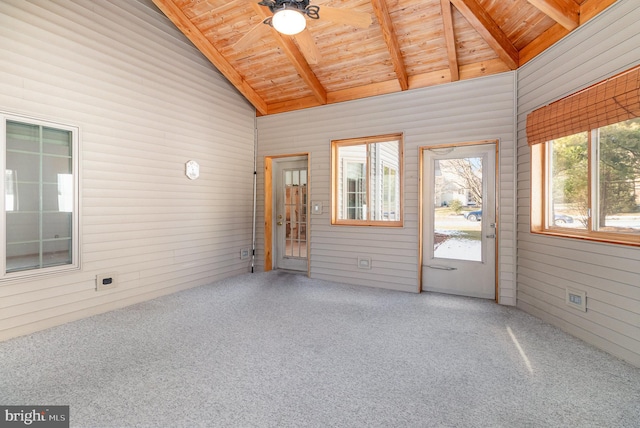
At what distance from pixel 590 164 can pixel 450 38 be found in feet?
6.58

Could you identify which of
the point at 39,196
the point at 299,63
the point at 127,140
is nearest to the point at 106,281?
the point at 39,196

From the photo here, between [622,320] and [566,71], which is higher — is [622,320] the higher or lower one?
the lower one

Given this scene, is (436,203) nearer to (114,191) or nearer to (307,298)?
(307,298)

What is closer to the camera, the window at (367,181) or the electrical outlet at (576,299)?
the electrical outlet at (576,299)

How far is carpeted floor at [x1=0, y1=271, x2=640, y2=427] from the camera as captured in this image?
1.86 meters

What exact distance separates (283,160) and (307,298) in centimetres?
268

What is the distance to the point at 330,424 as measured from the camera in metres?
1.78

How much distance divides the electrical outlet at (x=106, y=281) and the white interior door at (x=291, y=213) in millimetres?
2714

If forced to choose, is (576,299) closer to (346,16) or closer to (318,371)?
(318,371)

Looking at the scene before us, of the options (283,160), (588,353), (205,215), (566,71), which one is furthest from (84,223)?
(566,71)

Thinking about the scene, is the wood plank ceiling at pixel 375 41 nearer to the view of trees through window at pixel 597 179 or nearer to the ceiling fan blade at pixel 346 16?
the ceiling fan blade at pixel 346 16

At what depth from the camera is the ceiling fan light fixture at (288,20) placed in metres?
2.51

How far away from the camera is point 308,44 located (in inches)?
124

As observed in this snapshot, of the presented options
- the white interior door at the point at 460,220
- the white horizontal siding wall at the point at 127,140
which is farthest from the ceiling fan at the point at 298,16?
the white interior door at the point at 460,220
